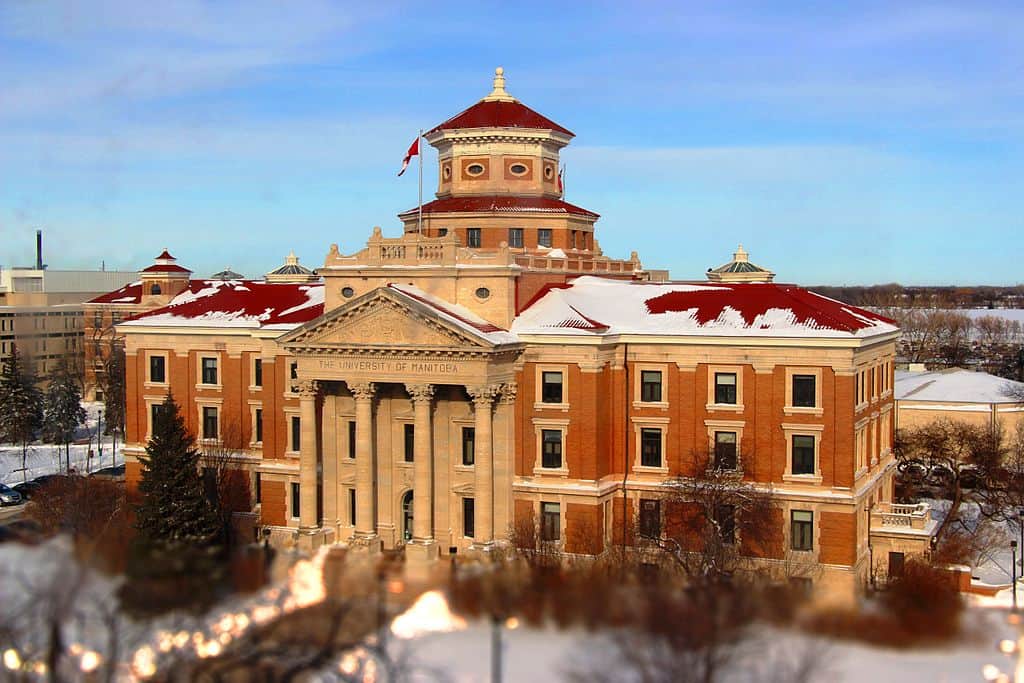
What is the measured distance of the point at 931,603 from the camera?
22766mm

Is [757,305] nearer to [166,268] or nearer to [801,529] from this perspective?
[801,529]

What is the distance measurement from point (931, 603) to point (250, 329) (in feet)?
150

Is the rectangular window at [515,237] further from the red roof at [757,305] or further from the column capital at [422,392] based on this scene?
the column capital at [422,392]

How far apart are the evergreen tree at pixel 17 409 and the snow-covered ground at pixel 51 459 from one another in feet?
3.76

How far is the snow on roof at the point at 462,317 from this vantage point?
5334 centimetres

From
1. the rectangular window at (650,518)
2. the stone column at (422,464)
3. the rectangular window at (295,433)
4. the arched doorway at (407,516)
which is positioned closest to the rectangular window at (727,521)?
the rectangular window at (650,518)

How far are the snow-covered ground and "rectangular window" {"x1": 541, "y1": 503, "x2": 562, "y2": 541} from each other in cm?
3945

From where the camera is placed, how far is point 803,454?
5297cm

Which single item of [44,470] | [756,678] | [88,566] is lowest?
[44,470]

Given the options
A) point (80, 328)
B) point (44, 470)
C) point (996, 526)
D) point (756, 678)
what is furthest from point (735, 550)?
point (80, 328)

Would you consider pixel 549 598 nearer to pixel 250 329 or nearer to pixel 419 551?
pixel 419 551

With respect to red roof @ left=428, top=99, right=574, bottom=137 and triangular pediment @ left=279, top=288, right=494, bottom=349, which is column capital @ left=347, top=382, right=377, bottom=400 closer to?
triangular pediment @ left=279, top=288, right=494, bottom=349

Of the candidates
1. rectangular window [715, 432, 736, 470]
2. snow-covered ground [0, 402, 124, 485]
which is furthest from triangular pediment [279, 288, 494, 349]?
snow-covered ground [0, 402, 124, 485]

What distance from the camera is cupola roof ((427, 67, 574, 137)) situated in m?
66.7
